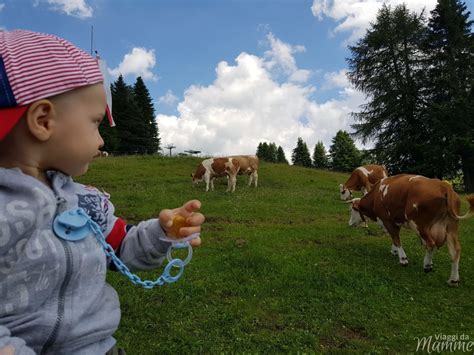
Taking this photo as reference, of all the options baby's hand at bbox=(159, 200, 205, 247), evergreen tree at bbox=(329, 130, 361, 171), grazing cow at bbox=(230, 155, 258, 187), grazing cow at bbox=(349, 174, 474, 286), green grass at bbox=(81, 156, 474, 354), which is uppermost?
evergreen tree at bbox=(329, 130, 361, 171)

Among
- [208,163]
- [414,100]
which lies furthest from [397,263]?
[414,100]

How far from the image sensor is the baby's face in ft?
4.87

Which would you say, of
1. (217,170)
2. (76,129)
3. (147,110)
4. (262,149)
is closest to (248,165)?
(217,170)

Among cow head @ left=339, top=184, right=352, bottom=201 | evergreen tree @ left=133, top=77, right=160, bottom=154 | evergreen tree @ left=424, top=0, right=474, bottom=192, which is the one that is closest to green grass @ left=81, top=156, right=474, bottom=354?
cow head @ left=339, top=184, right=352, bottom=201

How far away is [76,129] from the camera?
1.51 metres

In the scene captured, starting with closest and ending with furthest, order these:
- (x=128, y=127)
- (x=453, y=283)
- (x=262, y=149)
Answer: (x=453, y=283)
(x=128, y=127)
(x=262, y=149)

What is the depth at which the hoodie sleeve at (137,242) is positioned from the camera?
1.84 m

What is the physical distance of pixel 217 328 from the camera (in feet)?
18.0

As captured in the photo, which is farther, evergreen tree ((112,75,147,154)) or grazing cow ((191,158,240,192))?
evergreen tree ((112,75,147,154))

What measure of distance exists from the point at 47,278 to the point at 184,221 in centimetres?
58

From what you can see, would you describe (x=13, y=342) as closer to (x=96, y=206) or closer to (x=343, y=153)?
(x=96, y=206)

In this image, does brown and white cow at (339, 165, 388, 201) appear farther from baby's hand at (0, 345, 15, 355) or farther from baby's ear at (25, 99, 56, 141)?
baby's hand at (0, 345, 15, 355)

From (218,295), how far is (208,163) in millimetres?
17994

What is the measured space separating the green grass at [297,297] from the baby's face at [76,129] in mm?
3968
